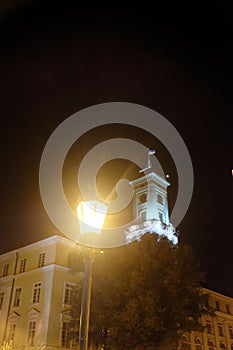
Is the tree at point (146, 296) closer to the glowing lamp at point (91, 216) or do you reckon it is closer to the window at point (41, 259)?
the window at point (41, 259)

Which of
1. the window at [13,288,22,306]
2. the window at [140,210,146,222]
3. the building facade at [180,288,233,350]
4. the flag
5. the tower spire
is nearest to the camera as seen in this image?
the window at [13,288,22,306]

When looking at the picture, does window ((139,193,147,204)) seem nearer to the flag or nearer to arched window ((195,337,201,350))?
the flag

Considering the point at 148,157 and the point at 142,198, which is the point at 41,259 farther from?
the point at 148,157

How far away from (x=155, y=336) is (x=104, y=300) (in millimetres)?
4354

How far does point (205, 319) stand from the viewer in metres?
42.8

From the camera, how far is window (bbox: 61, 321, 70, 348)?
97.5ft

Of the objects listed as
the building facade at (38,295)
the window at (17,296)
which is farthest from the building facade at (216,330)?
the window at (17,296)

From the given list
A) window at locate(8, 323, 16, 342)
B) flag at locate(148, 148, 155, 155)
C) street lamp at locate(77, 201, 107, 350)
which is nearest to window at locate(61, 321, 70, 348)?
window at locate(8, 323, 16, 342)

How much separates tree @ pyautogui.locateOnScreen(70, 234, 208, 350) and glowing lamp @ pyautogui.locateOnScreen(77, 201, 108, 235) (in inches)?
719

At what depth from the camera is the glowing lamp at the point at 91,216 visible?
620 centimetres

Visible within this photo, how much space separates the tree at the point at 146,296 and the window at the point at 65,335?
5963 millimetres

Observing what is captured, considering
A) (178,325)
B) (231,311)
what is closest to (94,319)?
(178,325)

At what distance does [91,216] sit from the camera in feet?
20.5

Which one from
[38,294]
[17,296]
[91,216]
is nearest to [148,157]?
[17,296]
